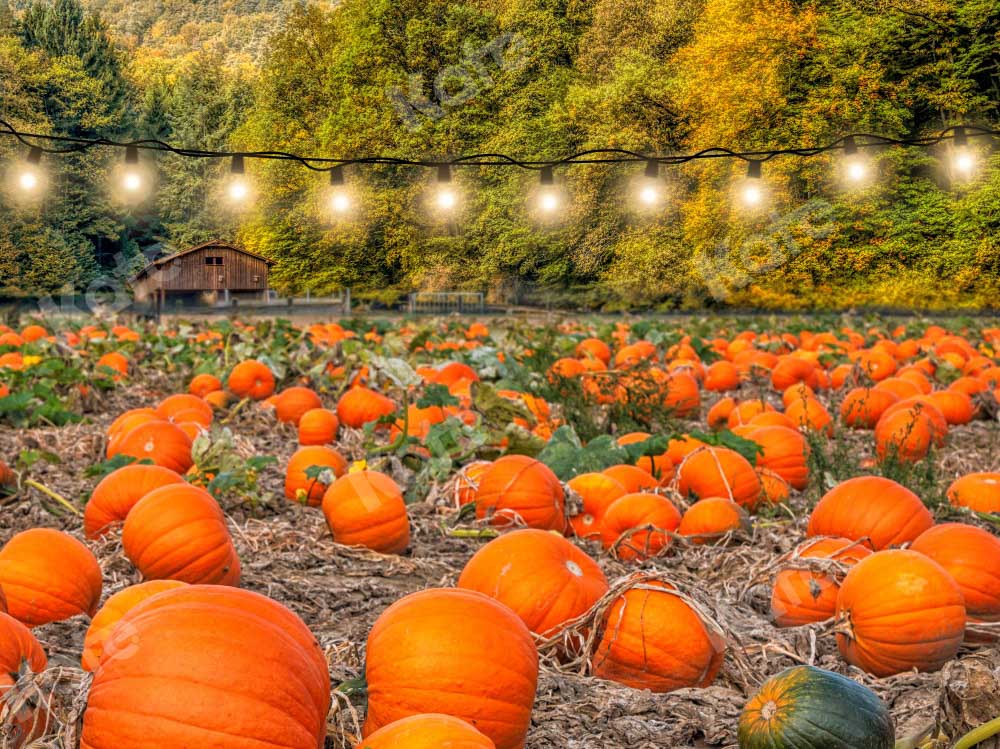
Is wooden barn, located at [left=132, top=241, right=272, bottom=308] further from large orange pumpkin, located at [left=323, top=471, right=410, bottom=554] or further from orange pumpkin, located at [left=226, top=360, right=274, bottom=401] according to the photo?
large orange pumpkin, located at [left=323, top=471, right=410, bottom=554]

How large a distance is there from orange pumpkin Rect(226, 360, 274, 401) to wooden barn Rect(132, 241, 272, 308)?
11.8 m

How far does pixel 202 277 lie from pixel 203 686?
20.4m

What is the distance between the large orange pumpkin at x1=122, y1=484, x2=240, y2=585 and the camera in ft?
9.99

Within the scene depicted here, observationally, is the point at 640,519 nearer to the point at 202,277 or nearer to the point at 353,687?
the point at 353,687

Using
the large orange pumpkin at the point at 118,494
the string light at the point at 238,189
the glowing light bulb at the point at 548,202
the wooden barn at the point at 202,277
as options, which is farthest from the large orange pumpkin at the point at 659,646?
the glowing light bulb at the point at 548,202

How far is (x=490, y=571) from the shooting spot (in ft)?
8.50

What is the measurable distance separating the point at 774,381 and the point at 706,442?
14.2ft

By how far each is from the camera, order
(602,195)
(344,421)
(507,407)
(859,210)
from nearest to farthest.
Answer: (507,407) → (344,421) → (859,210) → (602,195)

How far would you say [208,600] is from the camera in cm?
165

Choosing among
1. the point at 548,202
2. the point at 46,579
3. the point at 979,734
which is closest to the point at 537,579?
Result: the point at 979,734

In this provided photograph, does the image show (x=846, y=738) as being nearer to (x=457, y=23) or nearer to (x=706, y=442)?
(x=706, y=442)

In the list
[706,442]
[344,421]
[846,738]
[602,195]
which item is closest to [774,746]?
[846,738]

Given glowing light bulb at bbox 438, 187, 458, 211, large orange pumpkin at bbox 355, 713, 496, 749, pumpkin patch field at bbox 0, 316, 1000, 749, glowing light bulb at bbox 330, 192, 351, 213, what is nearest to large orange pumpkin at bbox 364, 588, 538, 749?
pumpkin patch field at bbox 0, 316, 1000, 749

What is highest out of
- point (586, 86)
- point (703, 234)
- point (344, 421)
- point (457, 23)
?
point (457, 23)
